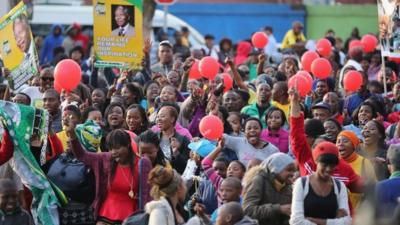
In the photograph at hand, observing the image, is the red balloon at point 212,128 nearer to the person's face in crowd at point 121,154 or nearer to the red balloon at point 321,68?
the person's face in crowd at point 121,154

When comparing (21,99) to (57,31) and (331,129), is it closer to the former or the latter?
(331,129)

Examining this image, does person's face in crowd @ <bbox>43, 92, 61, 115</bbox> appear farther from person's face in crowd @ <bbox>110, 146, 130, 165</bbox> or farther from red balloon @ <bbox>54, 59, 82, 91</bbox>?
person's face in crowd @ <bbox>110, 146, 130, 165</bbox>

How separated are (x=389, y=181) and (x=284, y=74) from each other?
7952mm

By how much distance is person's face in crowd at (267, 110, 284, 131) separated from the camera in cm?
1417

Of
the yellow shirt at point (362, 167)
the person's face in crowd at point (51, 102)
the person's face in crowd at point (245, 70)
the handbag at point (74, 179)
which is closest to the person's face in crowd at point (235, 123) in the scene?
the person's face in crowd at point (51, 102)

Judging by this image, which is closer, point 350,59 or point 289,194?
point 289,194

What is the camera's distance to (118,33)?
16922mm

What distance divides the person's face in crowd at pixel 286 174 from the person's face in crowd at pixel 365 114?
4080 mm

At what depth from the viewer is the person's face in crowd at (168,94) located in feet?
50.9

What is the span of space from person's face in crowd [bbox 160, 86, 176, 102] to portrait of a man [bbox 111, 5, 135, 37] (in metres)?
1.53

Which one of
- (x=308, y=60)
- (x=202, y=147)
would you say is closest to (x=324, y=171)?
(x=202, y=147)

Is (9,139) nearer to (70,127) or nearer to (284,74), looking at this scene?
(70,127)

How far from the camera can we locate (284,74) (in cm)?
1884

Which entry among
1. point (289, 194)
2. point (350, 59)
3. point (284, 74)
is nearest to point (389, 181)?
point (289, 194)
